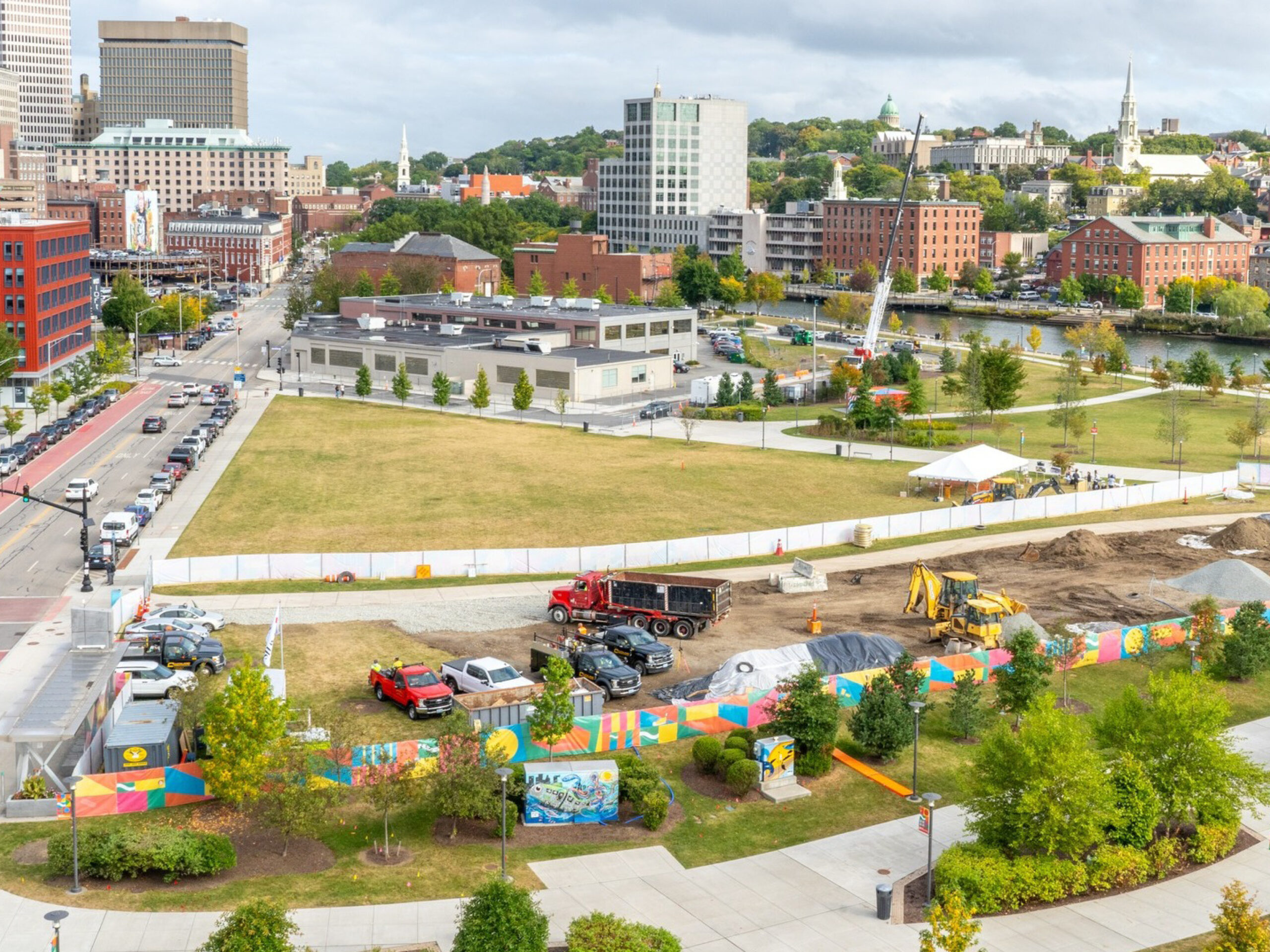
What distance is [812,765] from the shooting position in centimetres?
3459

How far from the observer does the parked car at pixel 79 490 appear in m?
64.2

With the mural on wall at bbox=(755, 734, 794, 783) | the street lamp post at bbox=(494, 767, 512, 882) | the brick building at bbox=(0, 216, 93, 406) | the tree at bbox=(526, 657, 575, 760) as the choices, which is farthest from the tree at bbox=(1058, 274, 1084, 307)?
the street lamp post at bbox=(494, 767, 512, 882)

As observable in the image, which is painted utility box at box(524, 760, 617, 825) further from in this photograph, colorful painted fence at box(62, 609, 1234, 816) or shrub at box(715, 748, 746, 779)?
shrub at box(715, 748, 746, 779)

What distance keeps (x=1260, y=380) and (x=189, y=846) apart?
100708mm

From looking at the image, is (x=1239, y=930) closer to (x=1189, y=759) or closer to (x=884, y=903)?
(x=884, y=903)

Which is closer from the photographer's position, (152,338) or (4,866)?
(4,866)

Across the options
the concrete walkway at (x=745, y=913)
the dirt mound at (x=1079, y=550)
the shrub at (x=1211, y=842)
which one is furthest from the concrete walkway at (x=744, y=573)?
the shrub at (x=1211, y=842)

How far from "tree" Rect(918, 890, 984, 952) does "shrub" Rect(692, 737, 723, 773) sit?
946cm

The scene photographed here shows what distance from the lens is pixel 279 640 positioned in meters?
43.0

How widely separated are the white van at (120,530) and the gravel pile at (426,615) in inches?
A: 455

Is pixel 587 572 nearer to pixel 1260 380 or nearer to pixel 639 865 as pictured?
pixel 639 865

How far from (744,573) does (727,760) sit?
21.0m

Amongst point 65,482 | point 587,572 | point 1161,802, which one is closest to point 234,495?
point 65,482

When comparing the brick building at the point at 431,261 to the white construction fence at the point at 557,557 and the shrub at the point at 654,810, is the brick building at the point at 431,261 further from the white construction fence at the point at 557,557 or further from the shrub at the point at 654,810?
the shrub at the point at 654,810
